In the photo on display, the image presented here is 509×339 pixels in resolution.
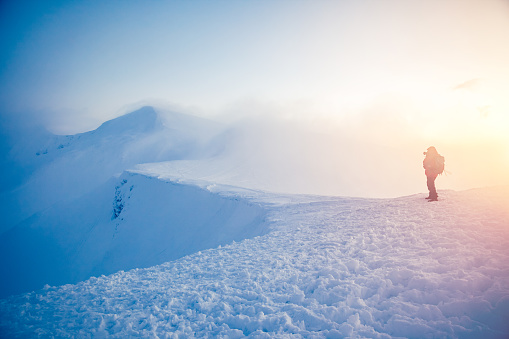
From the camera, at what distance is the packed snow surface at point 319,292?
500 centimetres

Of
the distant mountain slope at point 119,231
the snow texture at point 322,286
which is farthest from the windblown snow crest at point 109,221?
the snow texture at point 322,286

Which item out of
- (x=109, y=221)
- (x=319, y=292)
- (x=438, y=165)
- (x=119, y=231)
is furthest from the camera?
(x=109, y=221)

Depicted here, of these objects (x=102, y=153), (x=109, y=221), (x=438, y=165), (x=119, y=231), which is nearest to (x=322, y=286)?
(x=438, y=165)

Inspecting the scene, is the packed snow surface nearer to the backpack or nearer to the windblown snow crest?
the backpack

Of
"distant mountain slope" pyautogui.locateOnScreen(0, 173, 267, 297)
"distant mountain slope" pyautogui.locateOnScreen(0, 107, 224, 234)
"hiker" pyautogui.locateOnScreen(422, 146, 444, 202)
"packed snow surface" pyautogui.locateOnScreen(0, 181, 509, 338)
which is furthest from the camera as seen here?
"distant mountain slope" pyautogui.locateOnScreen(0, 107, 224, 234)

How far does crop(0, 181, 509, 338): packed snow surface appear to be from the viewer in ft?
16.4

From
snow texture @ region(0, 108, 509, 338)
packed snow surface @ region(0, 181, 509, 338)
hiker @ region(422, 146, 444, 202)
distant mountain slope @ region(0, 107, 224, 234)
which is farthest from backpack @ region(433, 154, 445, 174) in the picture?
distant mountain slope @ region(0, 107, 224, 234)

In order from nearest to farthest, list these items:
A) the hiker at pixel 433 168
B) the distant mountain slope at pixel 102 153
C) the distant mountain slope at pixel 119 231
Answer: the hiker at pixel 433 168
the distant mountain slope at pixel 119 231
the distant mountain slope at pixel 102 153

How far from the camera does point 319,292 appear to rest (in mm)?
6262

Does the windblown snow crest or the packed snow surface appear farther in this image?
the windblown snow crest

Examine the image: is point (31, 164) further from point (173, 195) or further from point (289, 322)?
point (289, 322)

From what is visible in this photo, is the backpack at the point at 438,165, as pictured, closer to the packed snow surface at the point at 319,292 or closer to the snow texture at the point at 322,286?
the snow texture at the point at 322,286

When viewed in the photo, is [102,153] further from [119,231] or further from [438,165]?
[438,165]

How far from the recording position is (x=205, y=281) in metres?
7.98
